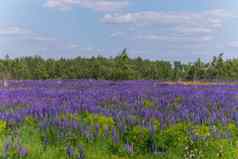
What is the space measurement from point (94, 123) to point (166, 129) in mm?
1307

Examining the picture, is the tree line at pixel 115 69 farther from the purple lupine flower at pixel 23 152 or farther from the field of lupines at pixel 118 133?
the purple lupine flower at pixel 23 152

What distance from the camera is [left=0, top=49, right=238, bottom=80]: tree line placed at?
2802 centimetres

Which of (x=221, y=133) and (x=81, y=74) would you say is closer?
(x=221, y=133)

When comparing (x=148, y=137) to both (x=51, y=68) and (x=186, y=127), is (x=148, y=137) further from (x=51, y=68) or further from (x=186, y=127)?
(x=51, y=68)

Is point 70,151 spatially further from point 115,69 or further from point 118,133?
point 115,69

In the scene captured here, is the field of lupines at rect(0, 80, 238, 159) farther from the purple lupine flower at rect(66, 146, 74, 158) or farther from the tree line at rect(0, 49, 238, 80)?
the tree line at rect(0, 49, 238, 80)

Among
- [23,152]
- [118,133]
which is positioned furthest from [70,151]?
[118,133]

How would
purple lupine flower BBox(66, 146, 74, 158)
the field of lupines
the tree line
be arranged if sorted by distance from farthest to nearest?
the tree line, the field of lupines, purple lupine flower BBox(66, 146, 74, 158)

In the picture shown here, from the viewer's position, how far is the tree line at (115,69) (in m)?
28.0

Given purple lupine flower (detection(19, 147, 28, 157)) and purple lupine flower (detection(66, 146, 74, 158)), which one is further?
purple lupine flower (detection(66, 146, 74, 158))

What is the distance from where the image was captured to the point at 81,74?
1163 inches

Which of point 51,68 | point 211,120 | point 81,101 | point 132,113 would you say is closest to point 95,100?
point 81,101

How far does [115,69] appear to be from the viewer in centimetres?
2717

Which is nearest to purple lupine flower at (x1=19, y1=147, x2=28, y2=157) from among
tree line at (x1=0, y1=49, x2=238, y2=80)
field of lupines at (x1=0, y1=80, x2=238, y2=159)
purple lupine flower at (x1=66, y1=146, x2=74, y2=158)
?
field of lupines at (x1=0, y1=80, x2=238, y2=159)
